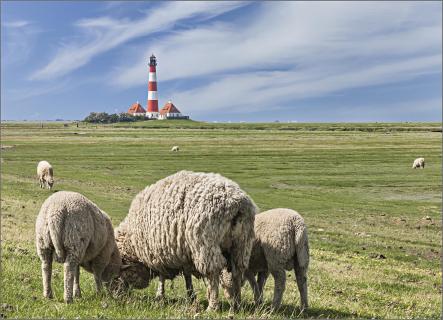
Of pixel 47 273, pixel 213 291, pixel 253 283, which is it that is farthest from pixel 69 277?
pixel 253 283

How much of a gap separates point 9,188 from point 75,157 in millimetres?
30515

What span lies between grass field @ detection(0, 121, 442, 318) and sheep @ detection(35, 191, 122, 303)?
0.45m

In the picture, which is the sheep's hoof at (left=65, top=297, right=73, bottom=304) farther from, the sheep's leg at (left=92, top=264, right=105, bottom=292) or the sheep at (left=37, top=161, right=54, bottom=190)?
the sheep at (left=37, top=161, right=54, bottom=190)

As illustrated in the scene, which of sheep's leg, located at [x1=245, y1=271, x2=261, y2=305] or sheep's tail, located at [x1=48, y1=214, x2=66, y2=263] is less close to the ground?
sheep's tail, located at [x1=48, y1=214, x2=66, y2=263]

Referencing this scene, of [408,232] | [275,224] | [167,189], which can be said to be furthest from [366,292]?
[408,232]

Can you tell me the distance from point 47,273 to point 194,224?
284cm

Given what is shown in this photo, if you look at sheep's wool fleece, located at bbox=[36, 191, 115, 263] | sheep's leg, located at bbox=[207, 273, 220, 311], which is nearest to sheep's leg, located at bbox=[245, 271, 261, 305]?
sheep's leg, located at bbox=[207, 273, 220, 311]

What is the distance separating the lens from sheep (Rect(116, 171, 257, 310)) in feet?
28.8

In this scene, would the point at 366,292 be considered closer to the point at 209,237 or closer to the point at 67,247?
the point at 209,237

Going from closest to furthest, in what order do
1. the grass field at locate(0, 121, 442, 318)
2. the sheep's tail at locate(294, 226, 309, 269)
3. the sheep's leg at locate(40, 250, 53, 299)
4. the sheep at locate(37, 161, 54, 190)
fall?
the sheep's leg at locate(40, 250, 53, 299) < the grass field at locate(0, 121, 442, 318) < the sheep's tail at locate(294, 226, 309, 269) < the sheep at locate(37, 161, 54, 190)

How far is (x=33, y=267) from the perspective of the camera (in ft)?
38.4

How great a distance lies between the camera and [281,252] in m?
10.3

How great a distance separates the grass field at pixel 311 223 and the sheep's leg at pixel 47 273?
209 millimetres

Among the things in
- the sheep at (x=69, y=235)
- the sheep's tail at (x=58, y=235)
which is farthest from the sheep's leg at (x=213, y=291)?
the sheep's tail at (x=58, y=235)
